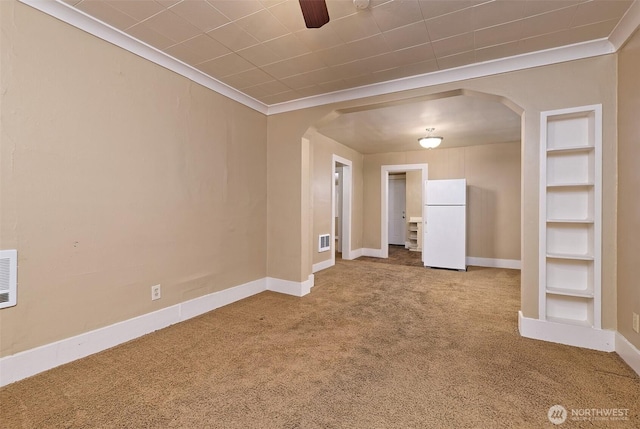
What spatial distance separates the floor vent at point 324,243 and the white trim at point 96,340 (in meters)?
2.32

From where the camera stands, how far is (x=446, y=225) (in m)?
5.39

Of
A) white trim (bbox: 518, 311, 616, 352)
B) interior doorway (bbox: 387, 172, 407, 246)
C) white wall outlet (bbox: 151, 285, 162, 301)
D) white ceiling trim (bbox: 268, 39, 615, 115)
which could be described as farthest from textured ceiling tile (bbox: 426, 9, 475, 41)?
interior doorway (bbox: 387, 172, 407, 246)

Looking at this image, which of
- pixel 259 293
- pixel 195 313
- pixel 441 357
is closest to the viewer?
pixel 441 357

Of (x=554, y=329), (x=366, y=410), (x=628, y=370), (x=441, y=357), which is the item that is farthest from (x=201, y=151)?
(x=628, y=370)

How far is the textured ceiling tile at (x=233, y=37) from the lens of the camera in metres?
2.19

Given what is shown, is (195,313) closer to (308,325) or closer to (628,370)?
(308,325)

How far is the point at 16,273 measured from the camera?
1803 millimetres

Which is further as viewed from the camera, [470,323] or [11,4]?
[470,323]

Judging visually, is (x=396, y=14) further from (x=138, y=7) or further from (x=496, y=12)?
(x=138, y=7)

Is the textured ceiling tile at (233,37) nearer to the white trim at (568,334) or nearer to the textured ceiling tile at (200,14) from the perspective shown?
the textured ceiling tile at (200,14)

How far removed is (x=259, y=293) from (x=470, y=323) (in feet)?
8.12

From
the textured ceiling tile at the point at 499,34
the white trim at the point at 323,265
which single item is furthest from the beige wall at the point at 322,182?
the textured ceiling tile at the point at 499,34

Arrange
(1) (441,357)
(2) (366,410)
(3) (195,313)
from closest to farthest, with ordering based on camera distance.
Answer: (2) (366,410) < (1) (441,357) < (3) (195,313)

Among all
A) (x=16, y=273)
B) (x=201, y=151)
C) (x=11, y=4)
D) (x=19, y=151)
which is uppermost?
(x=11, y=4)
